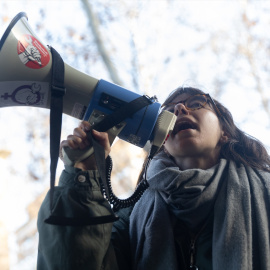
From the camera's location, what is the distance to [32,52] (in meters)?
0.79

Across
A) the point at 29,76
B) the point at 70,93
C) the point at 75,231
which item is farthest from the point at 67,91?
the point at 75,231

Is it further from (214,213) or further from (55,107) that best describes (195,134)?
(55,107)

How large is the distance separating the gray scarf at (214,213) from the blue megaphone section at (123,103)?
204 millimetres

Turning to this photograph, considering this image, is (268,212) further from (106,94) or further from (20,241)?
(20,241)

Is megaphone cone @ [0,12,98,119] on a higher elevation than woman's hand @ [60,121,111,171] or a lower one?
higher

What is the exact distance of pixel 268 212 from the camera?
842 millimetres

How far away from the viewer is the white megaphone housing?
2.50 feet

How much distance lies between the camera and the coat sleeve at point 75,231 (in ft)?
2.38

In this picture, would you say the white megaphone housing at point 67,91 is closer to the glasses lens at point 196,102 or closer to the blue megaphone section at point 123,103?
the blue megaphone section at point 123,103

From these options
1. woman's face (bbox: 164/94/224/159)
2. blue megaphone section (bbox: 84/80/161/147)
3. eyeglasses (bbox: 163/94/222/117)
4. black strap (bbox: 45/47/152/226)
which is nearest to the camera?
black strap (bbox: 45/47/152/226)

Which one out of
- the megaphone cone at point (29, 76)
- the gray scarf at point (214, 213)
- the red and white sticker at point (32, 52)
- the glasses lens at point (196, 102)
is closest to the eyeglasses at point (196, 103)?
the glasses lens at point (196, 102)

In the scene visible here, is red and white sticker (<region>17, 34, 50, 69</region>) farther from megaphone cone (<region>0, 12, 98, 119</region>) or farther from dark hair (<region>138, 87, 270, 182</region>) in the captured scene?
dark hair (<region>138, 87, 270, 182</region>)

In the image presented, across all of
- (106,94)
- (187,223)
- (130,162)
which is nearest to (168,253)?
(187,223)

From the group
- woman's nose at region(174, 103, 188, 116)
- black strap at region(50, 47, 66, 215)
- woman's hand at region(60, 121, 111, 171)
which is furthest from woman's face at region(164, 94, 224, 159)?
black strap at region(50, 47, 66, 215)
